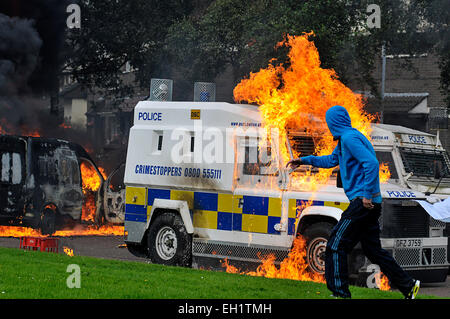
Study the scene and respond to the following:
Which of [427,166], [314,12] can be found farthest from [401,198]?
[314,12]

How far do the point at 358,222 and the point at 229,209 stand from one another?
424 centimetres

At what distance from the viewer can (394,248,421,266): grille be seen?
37.7 ft

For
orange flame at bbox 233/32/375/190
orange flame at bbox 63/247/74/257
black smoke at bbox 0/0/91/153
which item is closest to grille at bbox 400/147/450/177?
orange flame at bbox 233/32/375/190

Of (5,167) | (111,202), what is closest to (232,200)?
(5,167)

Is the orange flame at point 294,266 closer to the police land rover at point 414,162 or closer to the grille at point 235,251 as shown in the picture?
the grille at point 235,251

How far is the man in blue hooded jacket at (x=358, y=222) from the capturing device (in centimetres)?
812

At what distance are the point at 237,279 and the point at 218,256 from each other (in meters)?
2.32

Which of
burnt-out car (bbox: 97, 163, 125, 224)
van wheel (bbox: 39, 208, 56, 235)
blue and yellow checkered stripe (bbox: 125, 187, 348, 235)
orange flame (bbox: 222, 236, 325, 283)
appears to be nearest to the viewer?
orange flame (bbox: 222, 236, 325, 283)

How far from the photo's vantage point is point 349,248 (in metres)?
8.27

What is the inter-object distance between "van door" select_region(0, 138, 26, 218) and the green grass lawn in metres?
6.03

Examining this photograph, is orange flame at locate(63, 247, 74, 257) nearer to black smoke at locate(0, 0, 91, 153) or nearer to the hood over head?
black smoke at locate(0, 0, 91, 153)

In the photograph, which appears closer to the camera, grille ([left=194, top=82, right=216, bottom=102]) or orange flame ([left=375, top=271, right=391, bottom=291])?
orange flame ([left=375, top=271, right=391, bottom=291])

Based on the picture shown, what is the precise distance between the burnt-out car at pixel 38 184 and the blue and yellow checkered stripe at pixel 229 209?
4.82 meters
